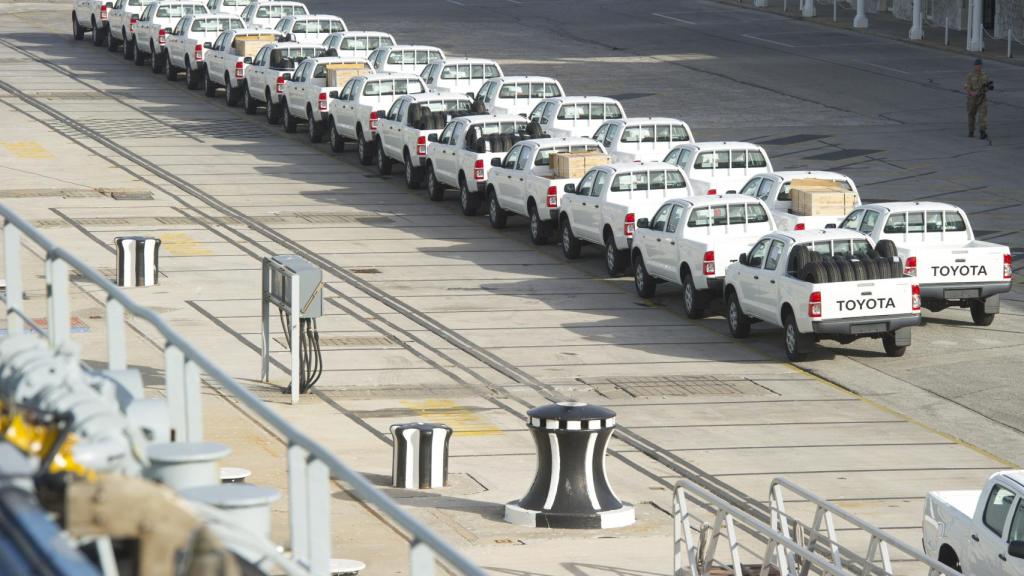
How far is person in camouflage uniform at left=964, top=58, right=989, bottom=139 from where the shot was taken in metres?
41.5

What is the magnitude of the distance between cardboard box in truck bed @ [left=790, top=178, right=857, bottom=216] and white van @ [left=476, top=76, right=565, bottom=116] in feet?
38.8

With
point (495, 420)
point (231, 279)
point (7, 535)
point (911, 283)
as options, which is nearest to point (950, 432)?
point (911, 283)

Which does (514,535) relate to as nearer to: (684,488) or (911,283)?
(684,488)

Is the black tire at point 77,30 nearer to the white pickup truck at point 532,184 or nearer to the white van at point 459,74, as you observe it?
the white van at point 459,74

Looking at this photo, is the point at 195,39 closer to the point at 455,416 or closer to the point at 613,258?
the point at 613,258

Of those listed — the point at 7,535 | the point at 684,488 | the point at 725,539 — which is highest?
the point at 7,535

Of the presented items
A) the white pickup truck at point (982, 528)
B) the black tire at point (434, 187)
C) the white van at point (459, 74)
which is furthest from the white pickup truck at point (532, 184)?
the white pickup truck at point (982, 528)

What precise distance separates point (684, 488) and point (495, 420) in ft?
20.2

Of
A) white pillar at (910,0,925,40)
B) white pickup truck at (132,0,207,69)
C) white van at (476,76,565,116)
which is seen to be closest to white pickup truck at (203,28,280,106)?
white pickup truck at (132,0,207,69)

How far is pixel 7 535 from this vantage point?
5.41 m

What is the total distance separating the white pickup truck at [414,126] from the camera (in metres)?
36.9

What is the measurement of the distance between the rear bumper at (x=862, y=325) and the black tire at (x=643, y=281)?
15.5 ft

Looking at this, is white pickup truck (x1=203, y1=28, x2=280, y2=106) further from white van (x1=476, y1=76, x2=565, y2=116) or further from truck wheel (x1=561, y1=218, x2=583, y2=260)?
truck wheel (x1=561, y1=218, x2=583, y2=260)

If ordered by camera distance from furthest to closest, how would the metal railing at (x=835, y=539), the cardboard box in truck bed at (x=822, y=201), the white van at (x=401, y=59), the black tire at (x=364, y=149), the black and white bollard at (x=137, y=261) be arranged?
the white van at (x=401, y=59) → the black tire at (x=364, y=149) → the cardboard box in truck bed at (x=822, y=201) → the black and white bollard at (x=137, y=261) → the metal railing at (x=835, y=539)
